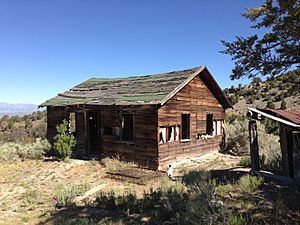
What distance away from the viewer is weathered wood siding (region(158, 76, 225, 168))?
13023 mm

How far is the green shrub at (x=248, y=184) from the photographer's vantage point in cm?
753

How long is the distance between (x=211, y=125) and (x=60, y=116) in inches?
348

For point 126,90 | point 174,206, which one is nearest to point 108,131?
point 126,90

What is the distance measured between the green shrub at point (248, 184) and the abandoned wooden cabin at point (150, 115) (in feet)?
16.3

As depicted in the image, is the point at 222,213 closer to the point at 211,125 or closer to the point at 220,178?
the point at 220,178

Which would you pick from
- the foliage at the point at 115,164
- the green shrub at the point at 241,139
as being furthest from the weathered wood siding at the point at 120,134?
the green shrub at the point at 241,139

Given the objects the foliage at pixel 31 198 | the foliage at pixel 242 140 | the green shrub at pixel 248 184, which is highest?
the foliage at pixel 242 140

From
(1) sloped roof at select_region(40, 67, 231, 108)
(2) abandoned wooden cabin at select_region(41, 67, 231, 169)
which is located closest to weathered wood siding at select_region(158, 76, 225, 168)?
(2) abandoned wooden cabin at select_region(41, 67, 231, 169)

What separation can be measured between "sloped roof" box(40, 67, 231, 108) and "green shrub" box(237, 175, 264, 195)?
506cm

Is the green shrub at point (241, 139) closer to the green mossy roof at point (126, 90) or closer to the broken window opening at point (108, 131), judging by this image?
the green mossy roof at point (126, 90)

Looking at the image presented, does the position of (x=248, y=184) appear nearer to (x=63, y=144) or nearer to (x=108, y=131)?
(x=108, y=131)

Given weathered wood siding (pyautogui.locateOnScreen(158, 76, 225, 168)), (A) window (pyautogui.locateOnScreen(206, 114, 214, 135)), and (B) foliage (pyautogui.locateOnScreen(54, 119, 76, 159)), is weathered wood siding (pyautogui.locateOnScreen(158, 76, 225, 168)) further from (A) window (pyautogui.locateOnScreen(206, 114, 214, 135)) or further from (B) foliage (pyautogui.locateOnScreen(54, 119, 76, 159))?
(B) foliage (pyautogui.locateOnScreen(54, 119, 76, 159))

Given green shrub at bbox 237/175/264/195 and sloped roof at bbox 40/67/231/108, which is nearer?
green shrub at bbox 237/175/264/195

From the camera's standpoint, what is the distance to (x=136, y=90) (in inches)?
590
